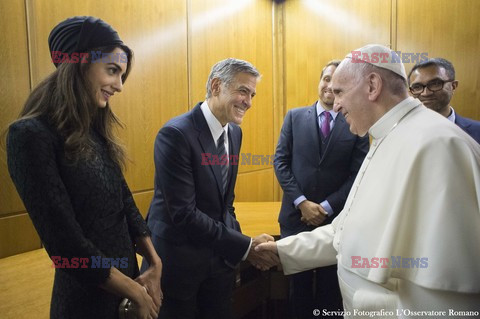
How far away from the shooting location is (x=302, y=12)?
5543mm

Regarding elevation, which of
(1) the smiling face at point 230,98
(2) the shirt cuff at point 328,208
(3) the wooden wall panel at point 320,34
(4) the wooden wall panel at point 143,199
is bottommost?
(4) the wooden wall panel at point 143,199

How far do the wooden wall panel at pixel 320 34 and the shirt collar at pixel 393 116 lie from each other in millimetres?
3668

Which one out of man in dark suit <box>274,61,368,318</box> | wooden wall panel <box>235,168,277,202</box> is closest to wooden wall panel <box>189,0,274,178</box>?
wooden wall panel <box>235,168,277,202</box>

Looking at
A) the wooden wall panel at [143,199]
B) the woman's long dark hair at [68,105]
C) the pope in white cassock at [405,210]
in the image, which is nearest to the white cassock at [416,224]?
the pope in white cassock at [405,210]

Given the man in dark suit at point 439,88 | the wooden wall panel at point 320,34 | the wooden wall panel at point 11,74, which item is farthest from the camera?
the wooden wall panel at point 320,34

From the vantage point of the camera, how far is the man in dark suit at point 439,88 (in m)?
2.85

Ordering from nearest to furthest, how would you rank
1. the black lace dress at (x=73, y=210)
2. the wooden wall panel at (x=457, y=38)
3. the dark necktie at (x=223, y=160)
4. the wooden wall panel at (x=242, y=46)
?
the black lace dress at (x=73, y=210), the dark necktie at (x=223, y=160), the wooden wall panel at (x=242, y=46), the wooden wall panel at (x=457, y=38)

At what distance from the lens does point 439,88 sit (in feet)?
9.36

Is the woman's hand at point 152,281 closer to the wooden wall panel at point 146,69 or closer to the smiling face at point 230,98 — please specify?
the smiling face at point 230,98

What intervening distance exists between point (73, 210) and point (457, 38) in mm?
5124

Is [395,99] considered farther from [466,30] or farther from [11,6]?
[466,30]

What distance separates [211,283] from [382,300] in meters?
0.93

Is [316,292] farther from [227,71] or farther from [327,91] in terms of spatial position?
[227,71]

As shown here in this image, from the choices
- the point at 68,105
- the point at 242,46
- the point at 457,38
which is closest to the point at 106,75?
the point at 68,105
